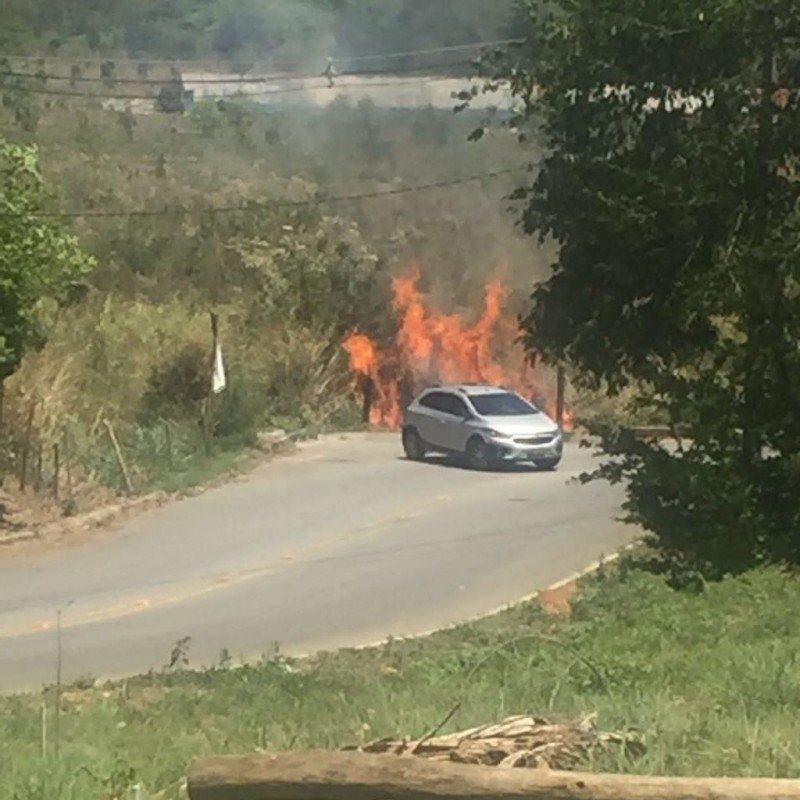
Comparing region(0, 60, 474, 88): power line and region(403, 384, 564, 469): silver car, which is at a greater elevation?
region(0, 60, 474, 88): power line

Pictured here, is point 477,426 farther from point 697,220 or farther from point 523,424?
point 697,220

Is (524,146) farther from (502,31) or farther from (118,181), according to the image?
(118,181)

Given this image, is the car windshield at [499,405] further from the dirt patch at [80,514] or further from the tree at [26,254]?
the tree at [26,254]

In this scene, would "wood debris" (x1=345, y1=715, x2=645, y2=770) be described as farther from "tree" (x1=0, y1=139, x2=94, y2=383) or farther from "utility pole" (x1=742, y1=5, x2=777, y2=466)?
"tree" (x1=0, y1=139, x2=94, y2=383)

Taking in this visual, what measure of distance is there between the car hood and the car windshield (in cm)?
4

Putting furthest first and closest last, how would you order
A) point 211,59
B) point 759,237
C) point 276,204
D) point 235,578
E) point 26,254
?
point 211,59 → point 276,204 → point 235,578 → point 26,254 → point 759,237

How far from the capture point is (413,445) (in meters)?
12.5

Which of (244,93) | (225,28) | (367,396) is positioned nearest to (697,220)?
(367,396)

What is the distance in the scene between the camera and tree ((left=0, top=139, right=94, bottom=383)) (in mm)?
11906

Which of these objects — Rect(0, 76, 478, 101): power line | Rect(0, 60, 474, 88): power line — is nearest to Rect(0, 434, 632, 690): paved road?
Rect(0, 76, 478, 101): power line

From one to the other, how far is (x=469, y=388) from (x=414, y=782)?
9.43 m

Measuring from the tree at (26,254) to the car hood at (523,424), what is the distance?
10.3 feet

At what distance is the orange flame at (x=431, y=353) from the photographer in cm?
1247

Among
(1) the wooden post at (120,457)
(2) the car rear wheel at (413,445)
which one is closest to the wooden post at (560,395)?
(2) the car rear wheel at (413,445)
